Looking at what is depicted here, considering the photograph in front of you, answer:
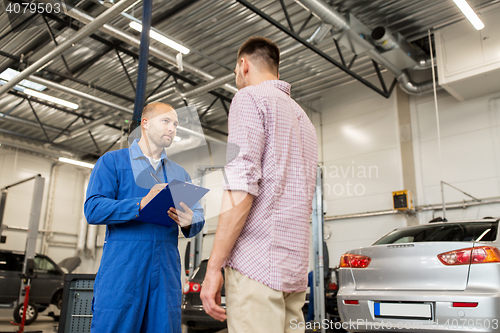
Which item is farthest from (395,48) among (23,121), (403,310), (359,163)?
(23,121)

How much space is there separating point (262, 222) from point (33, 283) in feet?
32.0

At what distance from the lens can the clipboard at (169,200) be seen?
47.9 inches

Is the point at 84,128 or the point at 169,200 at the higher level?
the point at 84,128

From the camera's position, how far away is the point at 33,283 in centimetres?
912

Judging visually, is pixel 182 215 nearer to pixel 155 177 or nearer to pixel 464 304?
pixel 155 177

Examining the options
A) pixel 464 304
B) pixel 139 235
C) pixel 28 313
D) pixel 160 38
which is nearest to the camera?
pixel 139 235

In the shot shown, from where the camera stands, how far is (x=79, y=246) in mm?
14750

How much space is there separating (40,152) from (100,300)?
13.6 m

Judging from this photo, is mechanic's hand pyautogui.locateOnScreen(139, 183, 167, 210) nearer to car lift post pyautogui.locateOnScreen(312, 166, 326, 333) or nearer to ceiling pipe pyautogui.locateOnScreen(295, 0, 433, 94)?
car lift post pyautogui.locateOnScreen(312, 166, 326, 333)

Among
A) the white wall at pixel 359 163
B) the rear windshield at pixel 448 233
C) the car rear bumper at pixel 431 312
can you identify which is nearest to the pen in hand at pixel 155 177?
the car rear bumper at pixel 431 312

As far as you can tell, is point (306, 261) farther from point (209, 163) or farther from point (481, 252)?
point (481, 252)

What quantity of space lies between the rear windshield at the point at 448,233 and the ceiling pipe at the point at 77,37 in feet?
15.6

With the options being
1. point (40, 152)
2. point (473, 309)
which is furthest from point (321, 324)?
point (40, 152)

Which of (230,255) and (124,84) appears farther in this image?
(124,84)
